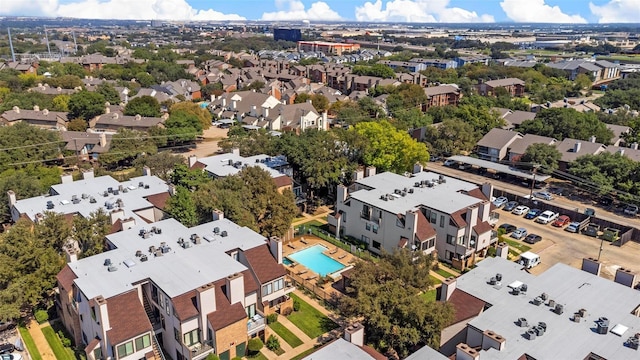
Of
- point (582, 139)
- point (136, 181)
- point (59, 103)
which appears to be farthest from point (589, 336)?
point (59, 103)

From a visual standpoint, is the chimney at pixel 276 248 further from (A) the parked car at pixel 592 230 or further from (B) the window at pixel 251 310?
(A) the parked car at pixel 592 230

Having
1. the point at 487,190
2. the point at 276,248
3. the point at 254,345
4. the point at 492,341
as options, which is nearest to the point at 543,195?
the point at 487,190

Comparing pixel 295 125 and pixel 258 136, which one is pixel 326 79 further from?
pixel 258 136

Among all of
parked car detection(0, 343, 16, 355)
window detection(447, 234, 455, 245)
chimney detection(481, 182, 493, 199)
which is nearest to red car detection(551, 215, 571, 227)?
chimney detection(481, 182, 493, 199)

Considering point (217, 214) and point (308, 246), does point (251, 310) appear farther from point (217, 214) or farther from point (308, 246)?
point (308, 246)

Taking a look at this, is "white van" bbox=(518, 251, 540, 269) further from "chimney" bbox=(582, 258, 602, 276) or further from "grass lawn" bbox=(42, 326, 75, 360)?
"grass lawn" bbox=(42, 326, 75, 360)
